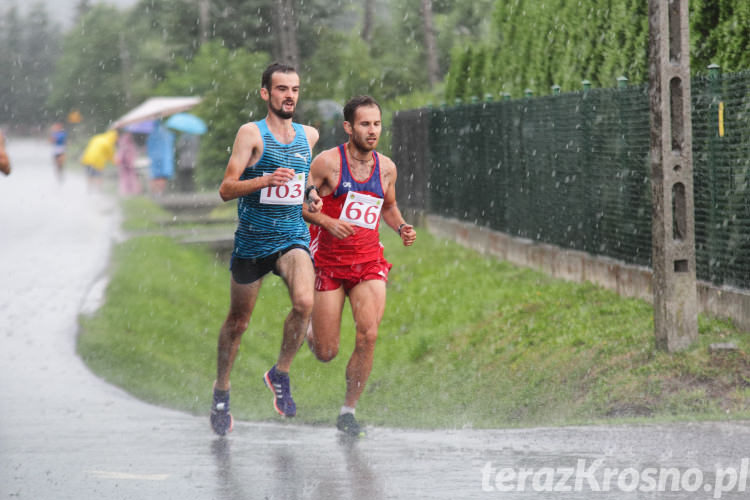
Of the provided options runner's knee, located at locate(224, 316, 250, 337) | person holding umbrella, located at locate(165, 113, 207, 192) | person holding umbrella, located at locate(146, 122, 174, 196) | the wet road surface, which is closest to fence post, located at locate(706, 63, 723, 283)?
the wet road surface

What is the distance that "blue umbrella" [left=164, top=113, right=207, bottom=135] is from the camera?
3594cm

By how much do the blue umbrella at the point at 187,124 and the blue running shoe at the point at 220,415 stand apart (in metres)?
27.8

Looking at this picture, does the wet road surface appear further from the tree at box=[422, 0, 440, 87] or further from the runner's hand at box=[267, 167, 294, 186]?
the tree at box=[422, 0, 440, 87]

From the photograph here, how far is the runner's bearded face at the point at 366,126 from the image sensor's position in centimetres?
801


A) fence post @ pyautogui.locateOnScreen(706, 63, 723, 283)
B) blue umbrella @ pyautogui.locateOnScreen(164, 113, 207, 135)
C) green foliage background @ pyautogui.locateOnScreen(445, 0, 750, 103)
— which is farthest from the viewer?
blue umbrella @ pyautogui.locateOnScreen(164, 113, 207, 135)

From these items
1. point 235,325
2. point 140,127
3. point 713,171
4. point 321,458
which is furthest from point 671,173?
→ point 140,127

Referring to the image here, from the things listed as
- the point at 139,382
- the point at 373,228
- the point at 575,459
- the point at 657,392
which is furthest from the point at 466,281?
the point at 575,459

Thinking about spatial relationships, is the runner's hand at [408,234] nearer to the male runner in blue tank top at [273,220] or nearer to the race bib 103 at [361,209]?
the race bib 103 at [361,209]

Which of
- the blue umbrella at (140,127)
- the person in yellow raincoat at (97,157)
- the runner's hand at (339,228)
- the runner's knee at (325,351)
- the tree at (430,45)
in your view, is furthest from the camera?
the tree at (430,45)

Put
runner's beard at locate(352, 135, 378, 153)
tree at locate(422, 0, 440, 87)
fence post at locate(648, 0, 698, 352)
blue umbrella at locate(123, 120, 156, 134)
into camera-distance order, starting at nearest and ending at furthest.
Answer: runner's beard at locate(352, 135, 378, 153) → fence post at locate(648, 0, 698, 352) → blue umbrella at locate(123, 120, 156, 134) → tree at locate(422, 0, 440, 87)

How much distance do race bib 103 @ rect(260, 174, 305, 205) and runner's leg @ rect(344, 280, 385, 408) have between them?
0.72 meters

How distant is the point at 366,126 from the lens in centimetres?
802

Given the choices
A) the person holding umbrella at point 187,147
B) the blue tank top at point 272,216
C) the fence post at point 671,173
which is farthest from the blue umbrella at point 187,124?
the blue tank top at point 272,216

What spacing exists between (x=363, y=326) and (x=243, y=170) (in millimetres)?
1253
